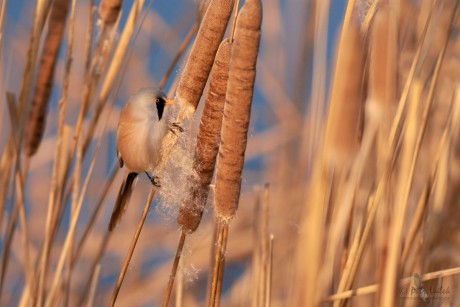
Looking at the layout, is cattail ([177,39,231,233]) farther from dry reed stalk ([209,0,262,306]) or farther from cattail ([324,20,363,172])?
cattail ([324,20,363,172])

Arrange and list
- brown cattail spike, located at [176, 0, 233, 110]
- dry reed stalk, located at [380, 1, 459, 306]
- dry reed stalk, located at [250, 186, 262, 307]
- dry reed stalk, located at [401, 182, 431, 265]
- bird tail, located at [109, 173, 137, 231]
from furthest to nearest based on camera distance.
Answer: bird tail, located at [109, 173, 137, 231], dry reed stalk, located at [250, 186, 262, 307], dry reed stalk, located at [401, 182, 431, 265], brown cattail spike, located at [176, 0, 233, 110], dry reed stalk, located at [380, 1, 459, 306]

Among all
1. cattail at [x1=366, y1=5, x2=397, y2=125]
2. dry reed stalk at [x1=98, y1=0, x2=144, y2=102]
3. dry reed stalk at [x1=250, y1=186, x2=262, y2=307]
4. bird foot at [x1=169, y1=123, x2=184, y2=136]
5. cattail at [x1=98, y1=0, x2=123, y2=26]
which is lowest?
dry reed stalk at [x1=250, y1=186, x2=262, y2=307]

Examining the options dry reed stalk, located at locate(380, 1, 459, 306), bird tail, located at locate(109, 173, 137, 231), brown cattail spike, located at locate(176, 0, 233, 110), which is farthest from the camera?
bird tail, located at locate(109, 173, 137, 231)

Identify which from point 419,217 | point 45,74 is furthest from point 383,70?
point 45,74

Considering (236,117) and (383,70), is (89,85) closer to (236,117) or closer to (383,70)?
(236,117)

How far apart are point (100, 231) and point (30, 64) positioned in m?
1.47

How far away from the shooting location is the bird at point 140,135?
4.48ft

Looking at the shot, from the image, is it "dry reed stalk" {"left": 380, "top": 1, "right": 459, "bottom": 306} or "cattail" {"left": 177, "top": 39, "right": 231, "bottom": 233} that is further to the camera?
"cattail" {"left": 177, "top": 39, "right": 231, "bottom": 233}

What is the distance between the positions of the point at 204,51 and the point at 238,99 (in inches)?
6.4

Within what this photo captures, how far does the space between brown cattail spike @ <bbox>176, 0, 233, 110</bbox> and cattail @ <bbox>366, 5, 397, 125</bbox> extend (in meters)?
0.24

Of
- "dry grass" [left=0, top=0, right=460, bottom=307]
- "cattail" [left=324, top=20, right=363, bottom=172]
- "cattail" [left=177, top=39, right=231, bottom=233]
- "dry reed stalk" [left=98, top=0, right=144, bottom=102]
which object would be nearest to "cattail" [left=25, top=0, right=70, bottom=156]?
"dry grass" [left=0, top=0, right=460, bottom=307]

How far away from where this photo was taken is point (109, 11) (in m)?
1.36

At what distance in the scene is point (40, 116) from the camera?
56.2 inches

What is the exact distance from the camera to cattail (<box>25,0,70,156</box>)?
1.39 meters
